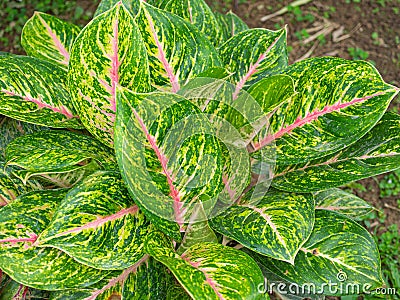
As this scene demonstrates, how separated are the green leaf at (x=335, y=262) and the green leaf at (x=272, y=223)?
99 millimetres

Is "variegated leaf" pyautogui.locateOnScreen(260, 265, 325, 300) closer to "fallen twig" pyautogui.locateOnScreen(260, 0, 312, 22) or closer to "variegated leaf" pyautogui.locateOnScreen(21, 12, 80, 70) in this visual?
"variegated leaf" pyautogui.locateOnScreen(21, 12, 80, 70)

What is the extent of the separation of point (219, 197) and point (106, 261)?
0.27 meters

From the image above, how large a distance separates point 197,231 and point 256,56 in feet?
1.38

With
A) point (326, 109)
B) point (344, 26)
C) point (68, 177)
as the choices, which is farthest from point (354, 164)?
point (344, 26)

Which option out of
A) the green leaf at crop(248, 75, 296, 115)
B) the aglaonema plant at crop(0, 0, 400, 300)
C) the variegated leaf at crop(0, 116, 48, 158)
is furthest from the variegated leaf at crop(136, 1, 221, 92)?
the variegated leaf at crop(0, 116, 48, 158)

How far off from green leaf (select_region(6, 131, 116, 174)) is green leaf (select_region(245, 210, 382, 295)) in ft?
1.35

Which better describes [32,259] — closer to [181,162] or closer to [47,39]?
[181,162]

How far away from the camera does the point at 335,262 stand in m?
1.01

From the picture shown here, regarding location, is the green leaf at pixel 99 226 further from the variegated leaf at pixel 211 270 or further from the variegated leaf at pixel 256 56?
the variegated leaf at pixel 256 56

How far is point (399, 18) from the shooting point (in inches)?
85.0

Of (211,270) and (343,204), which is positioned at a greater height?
(211,270)

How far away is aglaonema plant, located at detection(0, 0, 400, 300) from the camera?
83 centimetres

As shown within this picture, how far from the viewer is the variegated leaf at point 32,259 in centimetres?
88

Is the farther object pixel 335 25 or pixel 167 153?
pixel 335 25
